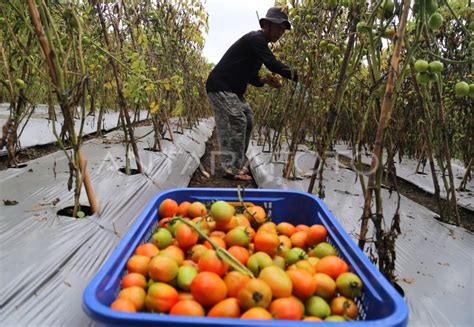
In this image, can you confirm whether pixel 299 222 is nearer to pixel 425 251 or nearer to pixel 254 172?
pixel 425 251

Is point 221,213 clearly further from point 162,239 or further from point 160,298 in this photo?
point 160,298

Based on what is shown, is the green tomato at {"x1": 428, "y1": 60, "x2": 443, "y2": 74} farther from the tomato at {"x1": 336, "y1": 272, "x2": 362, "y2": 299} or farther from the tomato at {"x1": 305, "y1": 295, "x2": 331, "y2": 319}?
the tomato at {"x1": 305, "y1": 295, "x2": 331, "y2": 319}

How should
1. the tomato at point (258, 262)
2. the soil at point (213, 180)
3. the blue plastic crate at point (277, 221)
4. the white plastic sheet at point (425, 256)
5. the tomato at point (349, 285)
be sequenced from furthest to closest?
the soil at point (213, 180) → the white plastic sheet at point (425, 256) → the tomato at point (258, 262) → the tomato at point (349, 285) → the blue plastic crate at point (277, 221)

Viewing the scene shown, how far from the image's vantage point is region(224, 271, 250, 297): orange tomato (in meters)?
0.91

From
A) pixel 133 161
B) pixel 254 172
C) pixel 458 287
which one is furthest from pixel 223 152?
pixel 458 287

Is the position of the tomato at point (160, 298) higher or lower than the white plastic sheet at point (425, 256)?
higher

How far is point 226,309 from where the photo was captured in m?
0.83

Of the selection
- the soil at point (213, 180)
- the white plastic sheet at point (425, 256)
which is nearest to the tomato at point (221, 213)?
the white plastic sheet at point (425, 256)

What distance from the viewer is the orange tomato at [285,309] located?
0.82m

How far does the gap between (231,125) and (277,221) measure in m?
Result: 2.43

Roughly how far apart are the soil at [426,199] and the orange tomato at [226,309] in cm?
239

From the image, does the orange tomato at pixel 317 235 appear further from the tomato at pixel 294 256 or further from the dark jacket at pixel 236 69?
the dark jacket at pixel 236 69

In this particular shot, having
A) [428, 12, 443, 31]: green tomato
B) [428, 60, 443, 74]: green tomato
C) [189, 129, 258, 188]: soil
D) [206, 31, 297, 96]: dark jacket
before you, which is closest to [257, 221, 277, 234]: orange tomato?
[428, 60, 443, 74]: green tomato

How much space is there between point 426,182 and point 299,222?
3167 mm
